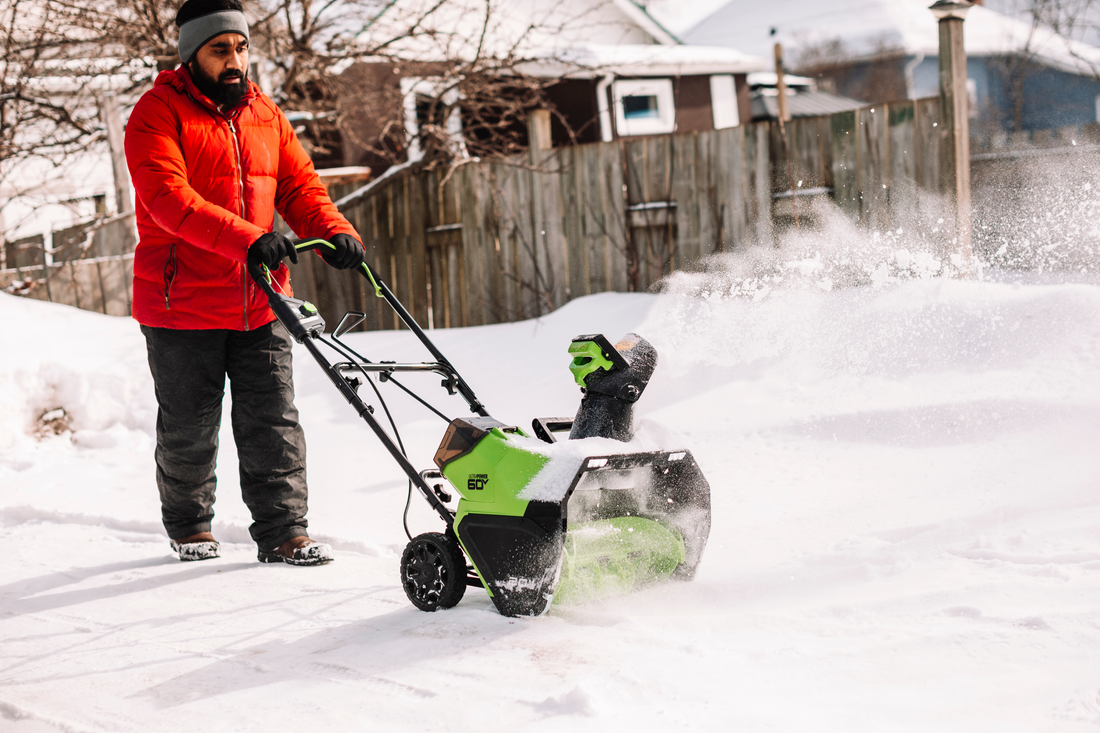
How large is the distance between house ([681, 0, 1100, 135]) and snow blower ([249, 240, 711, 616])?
2236 centimetres

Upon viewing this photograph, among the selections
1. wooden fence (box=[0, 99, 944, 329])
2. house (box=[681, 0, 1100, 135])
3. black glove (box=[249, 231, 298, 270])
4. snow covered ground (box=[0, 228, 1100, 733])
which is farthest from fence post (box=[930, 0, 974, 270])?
house (box=[681, 0, 1100, 135])

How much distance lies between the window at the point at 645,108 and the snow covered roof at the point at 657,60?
0.71 ft

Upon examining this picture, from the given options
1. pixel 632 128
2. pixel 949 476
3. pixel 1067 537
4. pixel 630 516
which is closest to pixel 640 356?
pixel 630 516

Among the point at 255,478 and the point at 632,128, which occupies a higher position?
the point at 632,128

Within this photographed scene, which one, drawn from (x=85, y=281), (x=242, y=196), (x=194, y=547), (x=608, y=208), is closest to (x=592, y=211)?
(x=608, y=208)

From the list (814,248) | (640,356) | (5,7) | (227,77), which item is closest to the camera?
(640,356)

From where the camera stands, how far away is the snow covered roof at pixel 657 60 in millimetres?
12234

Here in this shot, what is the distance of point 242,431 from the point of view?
339 centimetres

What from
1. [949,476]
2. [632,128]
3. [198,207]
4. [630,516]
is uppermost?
[632,128]

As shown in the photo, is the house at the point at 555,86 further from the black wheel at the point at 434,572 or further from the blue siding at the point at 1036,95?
the blue siding at the point at 1036,95

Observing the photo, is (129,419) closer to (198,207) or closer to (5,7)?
(198,207)

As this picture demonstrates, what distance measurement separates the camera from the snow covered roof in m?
12.2

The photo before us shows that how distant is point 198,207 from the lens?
292 cm

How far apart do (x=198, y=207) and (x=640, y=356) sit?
4.64 feet
